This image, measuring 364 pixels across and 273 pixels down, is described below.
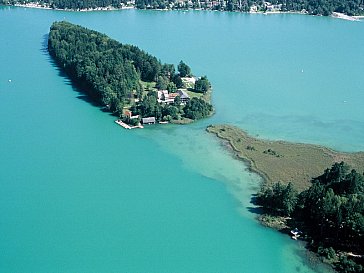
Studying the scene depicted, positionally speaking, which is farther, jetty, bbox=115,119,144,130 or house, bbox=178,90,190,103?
house, bbox=178,90,190,103

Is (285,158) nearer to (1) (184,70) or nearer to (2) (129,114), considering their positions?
(2) (129,114)

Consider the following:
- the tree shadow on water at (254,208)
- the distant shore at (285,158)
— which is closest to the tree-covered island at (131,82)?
the distant shore at (285,158)

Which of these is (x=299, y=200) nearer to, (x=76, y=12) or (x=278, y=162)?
(x=278, y=162)

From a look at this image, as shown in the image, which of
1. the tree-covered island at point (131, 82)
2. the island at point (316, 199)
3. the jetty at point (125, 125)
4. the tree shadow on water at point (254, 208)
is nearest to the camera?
the island at point (316, 199)

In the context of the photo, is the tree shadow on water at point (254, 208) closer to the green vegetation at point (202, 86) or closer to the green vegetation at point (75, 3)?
the green vegetation at point (202, 86)

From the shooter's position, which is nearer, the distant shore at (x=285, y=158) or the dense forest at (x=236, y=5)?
the distant shore at (x=285, y=158)

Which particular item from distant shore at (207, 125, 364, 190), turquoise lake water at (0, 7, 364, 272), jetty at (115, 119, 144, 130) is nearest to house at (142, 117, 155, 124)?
jetty at (115, 119, 144, 130)

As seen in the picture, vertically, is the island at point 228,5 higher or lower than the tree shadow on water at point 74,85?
higher

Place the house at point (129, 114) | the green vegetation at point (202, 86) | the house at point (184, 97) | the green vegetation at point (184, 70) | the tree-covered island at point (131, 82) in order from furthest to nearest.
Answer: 1. the green vegetation at point (184, 70)
2. the green vegetation at point (202, 86)
3. the house at point (184, 97)
4. the tree-covered island at point (131, 82)
5. the house at point (129, 114)

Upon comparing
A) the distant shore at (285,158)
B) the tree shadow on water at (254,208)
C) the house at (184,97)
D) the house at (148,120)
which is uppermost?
the house at (184,97)

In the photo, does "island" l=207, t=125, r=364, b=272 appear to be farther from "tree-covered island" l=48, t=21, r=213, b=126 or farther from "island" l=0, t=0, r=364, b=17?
"island" l=0, t=0, r=364, b=17
